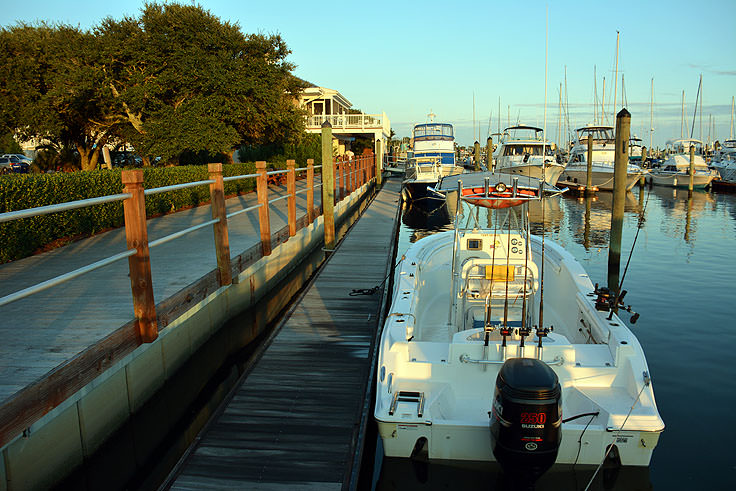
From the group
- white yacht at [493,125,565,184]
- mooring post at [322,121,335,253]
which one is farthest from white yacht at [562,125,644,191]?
mooring post at [322,121,335,253]

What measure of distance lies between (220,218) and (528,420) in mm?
4694

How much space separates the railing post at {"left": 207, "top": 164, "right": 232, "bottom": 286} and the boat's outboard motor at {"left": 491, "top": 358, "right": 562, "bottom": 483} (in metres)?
4.38

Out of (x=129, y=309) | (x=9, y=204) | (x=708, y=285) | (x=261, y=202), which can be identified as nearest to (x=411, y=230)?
(x=708, y=285)

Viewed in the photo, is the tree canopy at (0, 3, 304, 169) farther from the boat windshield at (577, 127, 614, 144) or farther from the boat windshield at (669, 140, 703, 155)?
the boat windshield at (669, 140, 703, 155)

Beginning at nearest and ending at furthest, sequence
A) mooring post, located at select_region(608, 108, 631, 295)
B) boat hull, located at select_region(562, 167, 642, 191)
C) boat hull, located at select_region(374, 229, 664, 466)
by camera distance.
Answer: boat hull, located at select_region(374, 229, 664, 466)
mooring post, located at select_region(608, 108, 631, 295)
boat hull, located at select_region(562, 167, 642, 191)

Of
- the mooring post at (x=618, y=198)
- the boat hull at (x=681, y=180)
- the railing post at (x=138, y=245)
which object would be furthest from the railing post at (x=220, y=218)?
the boat hull at (x=681, y=180)

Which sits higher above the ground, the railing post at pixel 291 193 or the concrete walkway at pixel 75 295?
the railing post at pixel 291 193

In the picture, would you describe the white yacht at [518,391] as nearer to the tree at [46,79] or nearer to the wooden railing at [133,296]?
the wooden railing at [133,296]

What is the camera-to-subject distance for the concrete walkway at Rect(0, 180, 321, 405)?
442cm

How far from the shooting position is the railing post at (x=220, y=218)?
674cm

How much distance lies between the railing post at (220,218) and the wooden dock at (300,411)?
1.10 meters

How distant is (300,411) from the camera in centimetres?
479

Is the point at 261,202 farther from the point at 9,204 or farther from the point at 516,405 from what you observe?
the point at 516,405

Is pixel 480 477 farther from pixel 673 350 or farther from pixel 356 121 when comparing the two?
pixel 356 121
